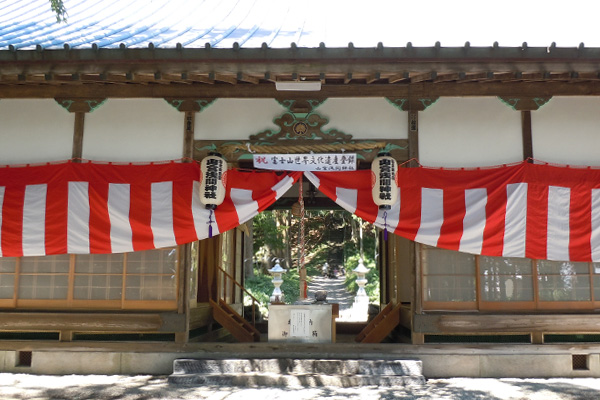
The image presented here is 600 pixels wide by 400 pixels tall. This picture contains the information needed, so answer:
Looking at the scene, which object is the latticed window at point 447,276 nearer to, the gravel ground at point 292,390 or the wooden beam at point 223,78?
the gravel ground at point 292,390

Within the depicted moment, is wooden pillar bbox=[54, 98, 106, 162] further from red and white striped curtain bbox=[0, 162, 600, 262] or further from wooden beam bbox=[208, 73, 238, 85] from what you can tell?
wooden beam bbox=[208, 73, 238, 85]

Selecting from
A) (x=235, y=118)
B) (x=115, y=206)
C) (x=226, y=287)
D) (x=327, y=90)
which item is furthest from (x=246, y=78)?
(x=226, y=287)

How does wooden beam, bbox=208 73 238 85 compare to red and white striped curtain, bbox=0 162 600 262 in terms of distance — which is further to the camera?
red and white striped curtain, bbox=0 162 600 262

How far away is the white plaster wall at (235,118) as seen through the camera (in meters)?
6.93

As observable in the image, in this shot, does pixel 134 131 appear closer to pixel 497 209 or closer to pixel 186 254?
pixel 186 254

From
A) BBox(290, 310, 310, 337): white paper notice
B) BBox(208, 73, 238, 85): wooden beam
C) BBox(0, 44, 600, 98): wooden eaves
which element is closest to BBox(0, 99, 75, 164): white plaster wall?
BBox(0, 44, 600, 98): wooden eaves

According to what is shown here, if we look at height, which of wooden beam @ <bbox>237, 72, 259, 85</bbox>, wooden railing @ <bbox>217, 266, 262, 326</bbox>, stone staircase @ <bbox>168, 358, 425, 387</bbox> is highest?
wooden beam @ <bbox>237, 72, 259, 85</bbox>

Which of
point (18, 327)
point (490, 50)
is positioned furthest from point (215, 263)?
point (490, 50)

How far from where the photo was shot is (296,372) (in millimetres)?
6324

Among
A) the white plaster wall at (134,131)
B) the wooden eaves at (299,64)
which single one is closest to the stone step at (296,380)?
A: the white plaster wall at (134,131)

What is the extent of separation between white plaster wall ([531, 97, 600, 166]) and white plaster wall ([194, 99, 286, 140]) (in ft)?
11.5

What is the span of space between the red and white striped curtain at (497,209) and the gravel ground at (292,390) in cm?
157

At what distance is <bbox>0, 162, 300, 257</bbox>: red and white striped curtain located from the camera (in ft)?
21.7

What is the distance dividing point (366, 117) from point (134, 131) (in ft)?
10.5
